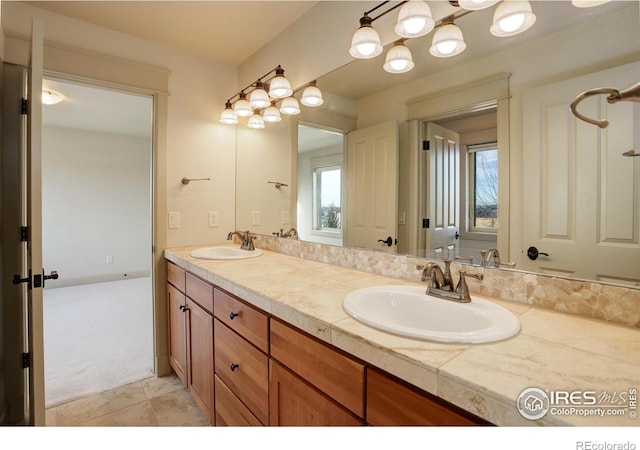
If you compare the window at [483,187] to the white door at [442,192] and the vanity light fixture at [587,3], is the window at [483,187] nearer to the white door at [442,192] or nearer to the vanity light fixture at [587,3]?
the white door at [442,192]

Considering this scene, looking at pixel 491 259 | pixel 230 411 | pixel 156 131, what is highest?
pixel 156 131

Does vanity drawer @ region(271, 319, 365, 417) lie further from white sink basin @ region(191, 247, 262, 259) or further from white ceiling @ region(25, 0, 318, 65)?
white ceiling @ region(25, 0, 318, 65)

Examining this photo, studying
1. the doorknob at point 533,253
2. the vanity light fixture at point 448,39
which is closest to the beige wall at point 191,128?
the vanity light fixture at point 448,39

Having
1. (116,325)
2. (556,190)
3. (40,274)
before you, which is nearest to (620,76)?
(556,190)

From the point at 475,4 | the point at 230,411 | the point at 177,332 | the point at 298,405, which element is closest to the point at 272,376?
the point at 298,405

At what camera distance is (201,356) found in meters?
1.68

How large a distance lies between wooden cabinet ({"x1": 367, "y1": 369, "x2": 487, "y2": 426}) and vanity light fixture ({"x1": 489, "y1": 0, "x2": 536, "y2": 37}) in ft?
3.99

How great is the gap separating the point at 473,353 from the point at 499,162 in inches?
30.1

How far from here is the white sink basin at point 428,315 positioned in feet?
2.47

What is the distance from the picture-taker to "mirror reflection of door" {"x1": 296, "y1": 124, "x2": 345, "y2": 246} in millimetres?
1820

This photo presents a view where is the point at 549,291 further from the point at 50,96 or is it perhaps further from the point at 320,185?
the point at 50,96

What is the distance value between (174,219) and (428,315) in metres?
1.98

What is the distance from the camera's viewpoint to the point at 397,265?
1.42 meters

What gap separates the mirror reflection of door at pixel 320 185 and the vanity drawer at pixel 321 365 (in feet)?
2.68
